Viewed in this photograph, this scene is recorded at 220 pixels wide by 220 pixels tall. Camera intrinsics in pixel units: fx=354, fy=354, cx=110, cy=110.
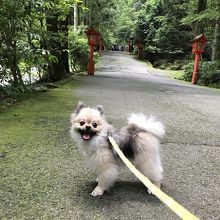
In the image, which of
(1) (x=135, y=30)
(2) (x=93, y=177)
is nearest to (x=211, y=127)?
(2) (x=93, y=177)

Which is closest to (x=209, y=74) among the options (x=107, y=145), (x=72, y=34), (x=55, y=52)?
(x=72, y=34)

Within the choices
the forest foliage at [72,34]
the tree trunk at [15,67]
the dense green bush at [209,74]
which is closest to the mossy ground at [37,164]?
the tree trunk at [15,67]

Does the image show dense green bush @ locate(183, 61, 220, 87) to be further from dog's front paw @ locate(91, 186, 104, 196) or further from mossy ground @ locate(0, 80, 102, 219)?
dog's front paw @ locate(91, 186, 104, 196)

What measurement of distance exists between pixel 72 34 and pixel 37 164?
13.9 metres

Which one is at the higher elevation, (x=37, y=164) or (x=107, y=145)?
(x=107, y=145)

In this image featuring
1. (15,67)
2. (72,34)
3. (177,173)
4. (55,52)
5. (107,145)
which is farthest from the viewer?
(72,34)

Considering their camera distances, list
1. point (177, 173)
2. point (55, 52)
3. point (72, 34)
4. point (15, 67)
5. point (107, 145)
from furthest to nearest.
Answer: point (72, 34)
point (55, 52)
point (15, 67)
point (177, 173)
point (107, 145)

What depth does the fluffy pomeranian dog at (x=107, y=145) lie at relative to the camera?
3.43 m

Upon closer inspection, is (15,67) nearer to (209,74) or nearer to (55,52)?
(55,52)

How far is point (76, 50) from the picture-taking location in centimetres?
1794

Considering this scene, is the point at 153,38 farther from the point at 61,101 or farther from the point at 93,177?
the point at 93,177

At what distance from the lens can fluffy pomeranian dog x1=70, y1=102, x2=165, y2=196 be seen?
11.2 ft

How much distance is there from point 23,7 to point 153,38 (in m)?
27.6

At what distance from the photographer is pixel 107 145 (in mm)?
3500
